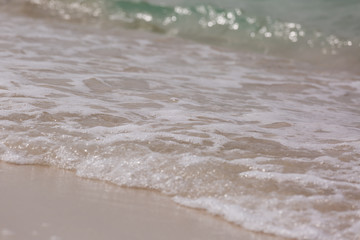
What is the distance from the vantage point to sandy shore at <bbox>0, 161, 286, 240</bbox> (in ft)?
5.91

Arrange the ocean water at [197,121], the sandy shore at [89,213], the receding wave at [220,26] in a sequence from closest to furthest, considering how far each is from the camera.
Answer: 1. the sandy shore at [89,213]
2. the ocean water at [197,121]
3. the receding wave at [220,26]

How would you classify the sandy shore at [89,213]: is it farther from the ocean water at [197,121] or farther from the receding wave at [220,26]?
the receding wave at [220,26]

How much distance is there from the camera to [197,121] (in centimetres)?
305

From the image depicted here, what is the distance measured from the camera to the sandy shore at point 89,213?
180cm

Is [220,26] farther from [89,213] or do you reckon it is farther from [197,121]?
[89,213]

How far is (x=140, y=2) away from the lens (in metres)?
8.95

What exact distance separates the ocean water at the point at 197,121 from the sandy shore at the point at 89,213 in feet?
0.26

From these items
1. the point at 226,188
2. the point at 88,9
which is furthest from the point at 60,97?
the point at 88,9

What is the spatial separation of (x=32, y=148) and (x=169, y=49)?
3.81 metres

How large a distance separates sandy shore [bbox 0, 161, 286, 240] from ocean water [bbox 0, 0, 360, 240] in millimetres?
80

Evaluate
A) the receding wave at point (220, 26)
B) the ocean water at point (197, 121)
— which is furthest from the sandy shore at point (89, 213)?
the receding wave at point (220, 26)

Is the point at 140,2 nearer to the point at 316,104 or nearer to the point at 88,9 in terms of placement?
the point at 88,9

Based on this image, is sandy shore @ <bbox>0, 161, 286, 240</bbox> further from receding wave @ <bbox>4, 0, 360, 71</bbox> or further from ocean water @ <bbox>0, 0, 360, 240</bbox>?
receding wave @ <bbox>4, 0, 360, 71</bbox>

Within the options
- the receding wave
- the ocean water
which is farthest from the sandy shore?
the receding wave
